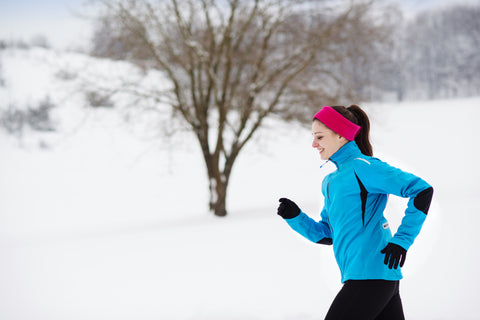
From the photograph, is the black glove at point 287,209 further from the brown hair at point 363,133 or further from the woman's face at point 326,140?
the brown hair at point 363,133

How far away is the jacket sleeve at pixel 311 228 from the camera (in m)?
2.05

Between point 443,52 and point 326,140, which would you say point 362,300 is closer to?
point 326,140

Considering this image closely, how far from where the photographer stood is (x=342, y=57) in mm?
8852

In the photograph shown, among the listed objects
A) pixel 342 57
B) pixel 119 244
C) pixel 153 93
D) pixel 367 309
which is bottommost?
pixel 119 244

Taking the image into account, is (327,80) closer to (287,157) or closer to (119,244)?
(119,244)

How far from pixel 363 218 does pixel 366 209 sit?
4 cm

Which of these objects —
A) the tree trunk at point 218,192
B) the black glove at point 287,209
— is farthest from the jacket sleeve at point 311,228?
the tree trunk at point 218,192

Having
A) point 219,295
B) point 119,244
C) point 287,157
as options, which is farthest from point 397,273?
point 287,157

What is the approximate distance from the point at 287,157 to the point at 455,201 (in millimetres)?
12414

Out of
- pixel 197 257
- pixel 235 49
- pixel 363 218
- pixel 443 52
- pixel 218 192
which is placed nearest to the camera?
pixel 363 218

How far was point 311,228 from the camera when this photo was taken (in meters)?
2.05

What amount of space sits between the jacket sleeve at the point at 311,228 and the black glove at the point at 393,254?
0.42 meters

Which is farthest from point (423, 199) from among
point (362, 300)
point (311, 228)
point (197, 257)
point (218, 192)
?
point (218, 192)

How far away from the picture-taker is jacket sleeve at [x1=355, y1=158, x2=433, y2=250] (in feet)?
5.40
